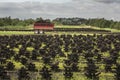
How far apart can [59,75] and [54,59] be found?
12.5 metres

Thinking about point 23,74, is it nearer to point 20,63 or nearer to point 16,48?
point 20,63

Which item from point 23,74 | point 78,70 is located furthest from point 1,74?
point 78,70

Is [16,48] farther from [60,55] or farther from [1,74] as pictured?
[1,74]

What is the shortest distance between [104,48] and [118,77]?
25898mm

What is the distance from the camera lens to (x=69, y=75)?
37219 mm

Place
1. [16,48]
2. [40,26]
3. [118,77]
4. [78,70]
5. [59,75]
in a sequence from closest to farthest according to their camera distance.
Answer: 1. [118,77]
2. [59,75]
3. [78,70]
4. [16,48]
5. [40,26]

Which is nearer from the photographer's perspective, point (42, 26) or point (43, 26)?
point (42, 26)

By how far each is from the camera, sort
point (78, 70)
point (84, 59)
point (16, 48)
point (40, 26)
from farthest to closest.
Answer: point (40, 26) < point (16, 48) < point (84, 59) < point (78, 70)

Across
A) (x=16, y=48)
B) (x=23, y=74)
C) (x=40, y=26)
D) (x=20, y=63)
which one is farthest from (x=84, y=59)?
(x=40, y=26)

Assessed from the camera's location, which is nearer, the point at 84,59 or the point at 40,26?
the point at 84,59

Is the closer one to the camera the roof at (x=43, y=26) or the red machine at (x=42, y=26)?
the red machine at (x=42, y=26)

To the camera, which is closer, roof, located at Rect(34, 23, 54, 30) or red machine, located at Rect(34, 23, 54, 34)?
red machine, located at Rect(34, 23, 54, 34)

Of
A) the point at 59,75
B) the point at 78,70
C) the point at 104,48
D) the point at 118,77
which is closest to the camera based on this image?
the point at 118,77

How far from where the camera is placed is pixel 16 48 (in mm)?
67562
